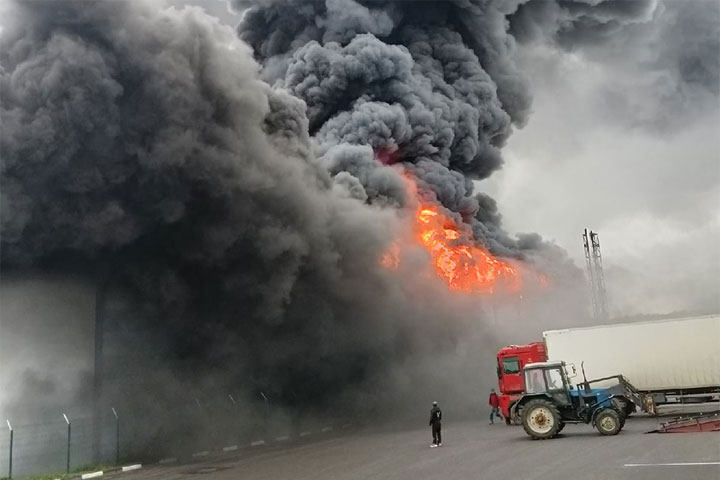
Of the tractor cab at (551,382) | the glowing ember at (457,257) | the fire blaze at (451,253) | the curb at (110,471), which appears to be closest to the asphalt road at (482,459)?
the curb at (110,471)

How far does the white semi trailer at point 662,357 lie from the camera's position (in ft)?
67.9

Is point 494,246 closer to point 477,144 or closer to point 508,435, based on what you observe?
point 477,144

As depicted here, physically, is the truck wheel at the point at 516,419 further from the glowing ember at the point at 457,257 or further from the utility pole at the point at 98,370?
the utility pole at the point at 98,370

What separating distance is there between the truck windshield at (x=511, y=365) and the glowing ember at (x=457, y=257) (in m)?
9.41

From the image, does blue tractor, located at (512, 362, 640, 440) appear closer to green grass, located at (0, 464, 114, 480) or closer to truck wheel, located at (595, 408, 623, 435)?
truck wheel, located at (595, 408, 623, 435)

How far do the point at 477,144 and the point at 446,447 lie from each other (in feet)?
71.2

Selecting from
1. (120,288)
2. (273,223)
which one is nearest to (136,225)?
(120,288)

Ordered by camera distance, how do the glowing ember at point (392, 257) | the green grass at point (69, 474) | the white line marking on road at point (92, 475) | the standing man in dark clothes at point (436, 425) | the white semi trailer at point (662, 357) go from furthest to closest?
the glowing ember at point (392, 257), the white semi trailer at point (662, 357), the standing man in dark clothes at point (436, 425), the white line marking on road at point (92, 475), the green grass at point (69, 474)

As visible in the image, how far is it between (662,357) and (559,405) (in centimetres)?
586

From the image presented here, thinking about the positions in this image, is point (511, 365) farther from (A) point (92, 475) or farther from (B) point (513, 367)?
(A) point (92, 475)

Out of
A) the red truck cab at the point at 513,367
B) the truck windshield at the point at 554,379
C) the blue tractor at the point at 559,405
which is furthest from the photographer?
the red truck cab at the point at 513,367

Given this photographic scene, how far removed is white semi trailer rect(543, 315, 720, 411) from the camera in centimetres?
2069

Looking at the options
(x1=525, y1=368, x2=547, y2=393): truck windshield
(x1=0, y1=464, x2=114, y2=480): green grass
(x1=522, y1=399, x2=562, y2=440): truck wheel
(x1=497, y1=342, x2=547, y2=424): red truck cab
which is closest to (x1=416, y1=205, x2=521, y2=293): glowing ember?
(x1=497, y1=342, x2=547, y2=424): red truck cab

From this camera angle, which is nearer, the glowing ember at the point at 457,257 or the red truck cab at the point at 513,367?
the red truck cab at the point at 513,367
